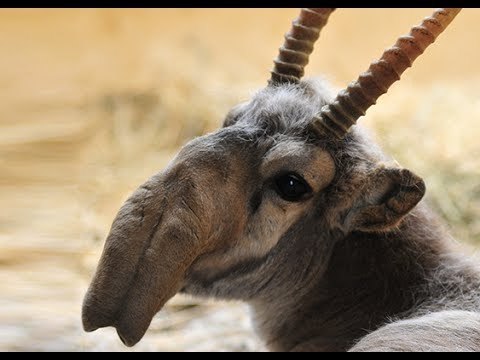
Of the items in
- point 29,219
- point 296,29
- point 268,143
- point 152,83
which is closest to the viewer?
point 268,143

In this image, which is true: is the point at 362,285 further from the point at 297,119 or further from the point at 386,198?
the point at 297,119

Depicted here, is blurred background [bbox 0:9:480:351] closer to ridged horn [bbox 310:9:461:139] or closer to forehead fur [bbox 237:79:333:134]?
forehead fur [bbox 237:79:333:134]

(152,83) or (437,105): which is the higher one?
(437,105)

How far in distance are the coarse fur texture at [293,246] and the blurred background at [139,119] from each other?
0.84 metres

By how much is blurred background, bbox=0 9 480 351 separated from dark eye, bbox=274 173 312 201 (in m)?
0.96

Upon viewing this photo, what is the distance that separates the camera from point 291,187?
3.06 meters

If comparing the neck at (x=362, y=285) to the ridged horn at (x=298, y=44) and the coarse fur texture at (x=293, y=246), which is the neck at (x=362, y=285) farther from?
the ridged horn at (x=298, y=44)

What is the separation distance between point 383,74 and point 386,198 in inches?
19.3

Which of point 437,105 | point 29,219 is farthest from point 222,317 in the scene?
point 437,105

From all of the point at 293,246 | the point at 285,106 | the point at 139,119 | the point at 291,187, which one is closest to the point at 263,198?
the point at 291,187

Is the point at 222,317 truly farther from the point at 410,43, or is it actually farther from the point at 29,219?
the point at 410,43

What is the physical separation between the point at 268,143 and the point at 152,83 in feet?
16.0

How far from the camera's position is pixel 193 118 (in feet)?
23.1

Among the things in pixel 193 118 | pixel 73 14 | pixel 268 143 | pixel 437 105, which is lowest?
pixel 73 14
